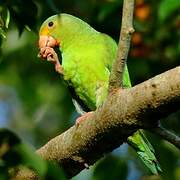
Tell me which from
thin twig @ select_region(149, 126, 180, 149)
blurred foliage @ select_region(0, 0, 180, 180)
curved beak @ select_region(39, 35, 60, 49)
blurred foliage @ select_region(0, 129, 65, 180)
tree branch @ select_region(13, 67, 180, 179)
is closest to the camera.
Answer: blurred foliage @ select_region(0, 129, 65, 180)

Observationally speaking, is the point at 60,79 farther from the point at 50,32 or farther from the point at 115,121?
the point at 115,121

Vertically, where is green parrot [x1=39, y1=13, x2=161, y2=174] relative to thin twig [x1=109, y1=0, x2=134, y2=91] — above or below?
below

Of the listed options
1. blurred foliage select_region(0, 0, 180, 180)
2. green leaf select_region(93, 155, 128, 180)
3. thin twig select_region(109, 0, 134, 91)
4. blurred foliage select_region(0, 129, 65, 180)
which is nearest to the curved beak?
blurred foliage select_region(0, 0, 180, 180)

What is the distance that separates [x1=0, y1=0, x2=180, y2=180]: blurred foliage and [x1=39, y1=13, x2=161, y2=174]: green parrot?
0.51 feet

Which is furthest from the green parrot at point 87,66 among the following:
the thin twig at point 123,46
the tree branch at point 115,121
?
the thin twig at point 123,46

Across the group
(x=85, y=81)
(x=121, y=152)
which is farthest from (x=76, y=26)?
(x=121, y=152)

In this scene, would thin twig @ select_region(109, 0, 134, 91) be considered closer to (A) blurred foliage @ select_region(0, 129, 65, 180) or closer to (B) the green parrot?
(A) blurred foliage @ select_region(0, 129, 65, 180)

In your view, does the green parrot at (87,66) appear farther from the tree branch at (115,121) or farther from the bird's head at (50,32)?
the tree branch at (115,121)

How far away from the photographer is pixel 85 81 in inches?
119

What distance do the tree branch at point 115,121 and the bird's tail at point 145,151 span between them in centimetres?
66

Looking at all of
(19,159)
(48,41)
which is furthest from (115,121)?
(48,41)

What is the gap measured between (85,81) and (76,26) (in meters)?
0.51

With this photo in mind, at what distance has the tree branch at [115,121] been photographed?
165 cm

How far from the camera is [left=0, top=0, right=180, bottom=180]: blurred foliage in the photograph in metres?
2.82
